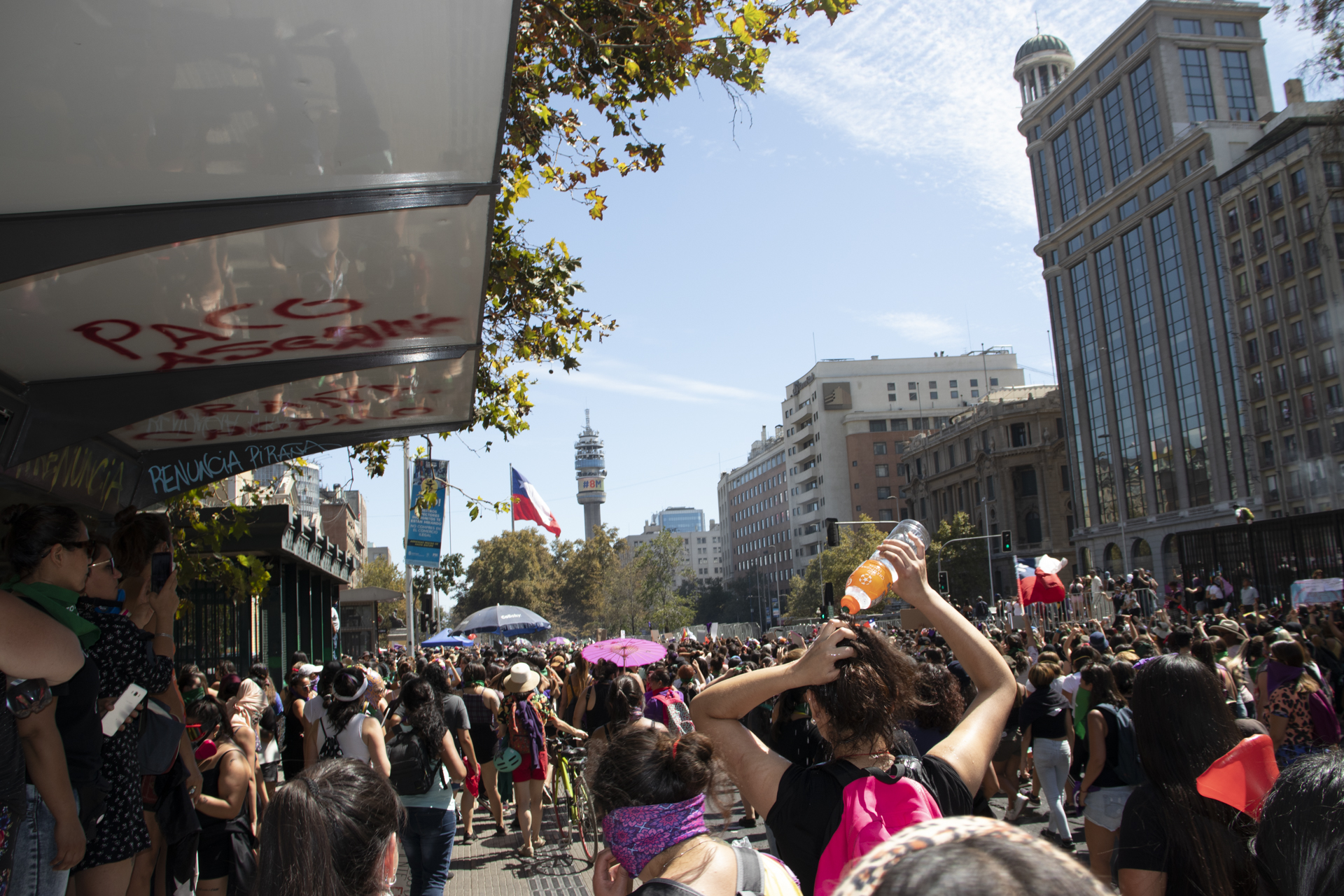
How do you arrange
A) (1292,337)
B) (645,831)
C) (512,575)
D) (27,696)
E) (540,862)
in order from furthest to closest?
(512,575)
(1292,337)
(540,862)
(27,696)
(645,831)

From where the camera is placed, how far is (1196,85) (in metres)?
61.8

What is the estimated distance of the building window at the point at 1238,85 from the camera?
62500 mm

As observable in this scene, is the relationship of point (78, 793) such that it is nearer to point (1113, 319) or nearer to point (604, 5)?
point (604, 5)

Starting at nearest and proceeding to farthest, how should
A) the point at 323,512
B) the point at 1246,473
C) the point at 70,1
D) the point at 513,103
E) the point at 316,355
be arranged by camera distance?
the point at 70,1 < the point at 316,355 < the point at 513,103 < the point at 1246,473 < the point at 323,512

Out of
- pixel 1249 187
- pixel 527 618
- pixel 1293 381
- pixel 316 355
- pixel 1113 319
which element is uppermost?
pixel 1249 187

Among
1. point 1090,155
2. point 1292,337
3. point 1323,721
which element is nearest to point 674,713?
point 1323,721

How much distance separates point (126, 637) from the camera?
376 cm

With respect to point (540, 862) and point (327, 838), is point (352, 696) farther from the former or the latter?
point (327, 838)

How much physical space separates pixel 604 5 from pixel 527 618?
69.6 feet

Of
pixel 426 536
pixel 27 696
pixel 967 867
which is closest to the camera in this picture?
pixel 967 867

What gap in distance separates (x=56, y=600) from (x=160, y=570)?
1339 millimetres

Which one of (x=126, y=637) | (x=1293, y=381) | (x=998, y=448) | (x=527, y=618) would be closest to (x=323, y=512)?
(x=527, y=618)

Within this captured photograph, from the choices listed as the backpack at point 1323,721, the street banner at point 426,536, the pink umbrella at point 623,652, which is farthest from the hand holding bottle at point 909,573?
the street banner at point 426,536

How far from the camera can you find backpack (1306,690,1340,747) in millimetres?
6336
